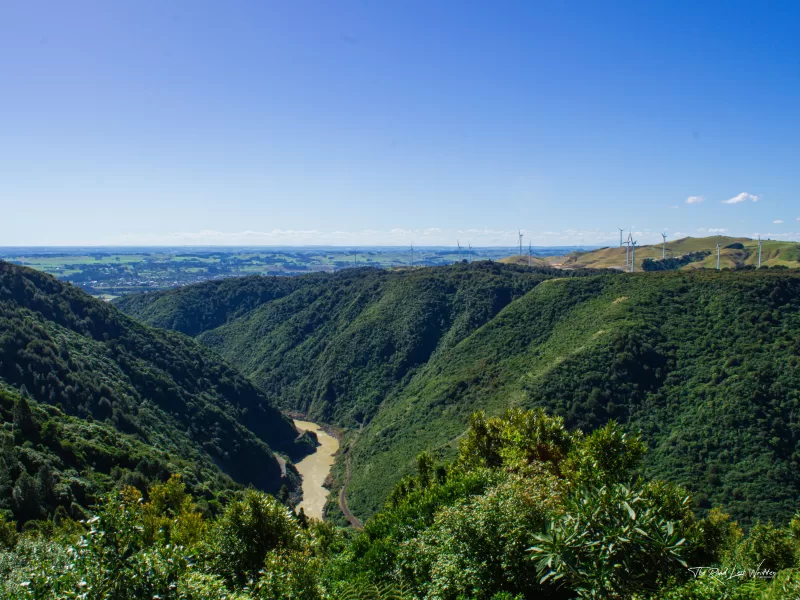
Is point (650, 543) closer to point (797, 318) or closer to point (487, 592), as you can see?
point (487, 592)

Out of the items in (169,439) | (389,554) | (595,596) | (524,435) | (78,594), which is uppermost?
(78,594)

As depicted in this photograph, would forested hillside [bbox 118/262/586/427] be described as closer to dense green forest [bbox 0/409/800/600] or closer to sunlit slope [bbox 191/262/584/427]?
sunlit slope [bbox 191/262/584/427]

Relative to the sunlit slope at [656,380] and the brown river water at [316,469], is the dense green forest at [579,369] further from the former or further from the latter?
the brown river water at [316,469]

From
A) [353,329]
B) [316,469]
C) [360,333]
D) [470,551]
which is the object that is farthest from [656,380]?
[353,329]

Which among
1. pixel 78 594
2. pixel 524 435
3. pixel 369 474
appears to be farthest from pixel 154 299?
pixel 78 594

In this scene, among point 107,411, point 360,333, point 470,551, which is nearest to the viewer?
point 470,551

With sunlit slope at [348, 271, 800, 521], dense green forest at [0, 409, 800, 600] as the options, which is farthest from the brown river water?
dense green forest at [0, 409, 800, 600]

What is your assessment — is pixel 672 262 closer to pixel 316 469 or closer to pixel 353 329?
pixel 353 329
